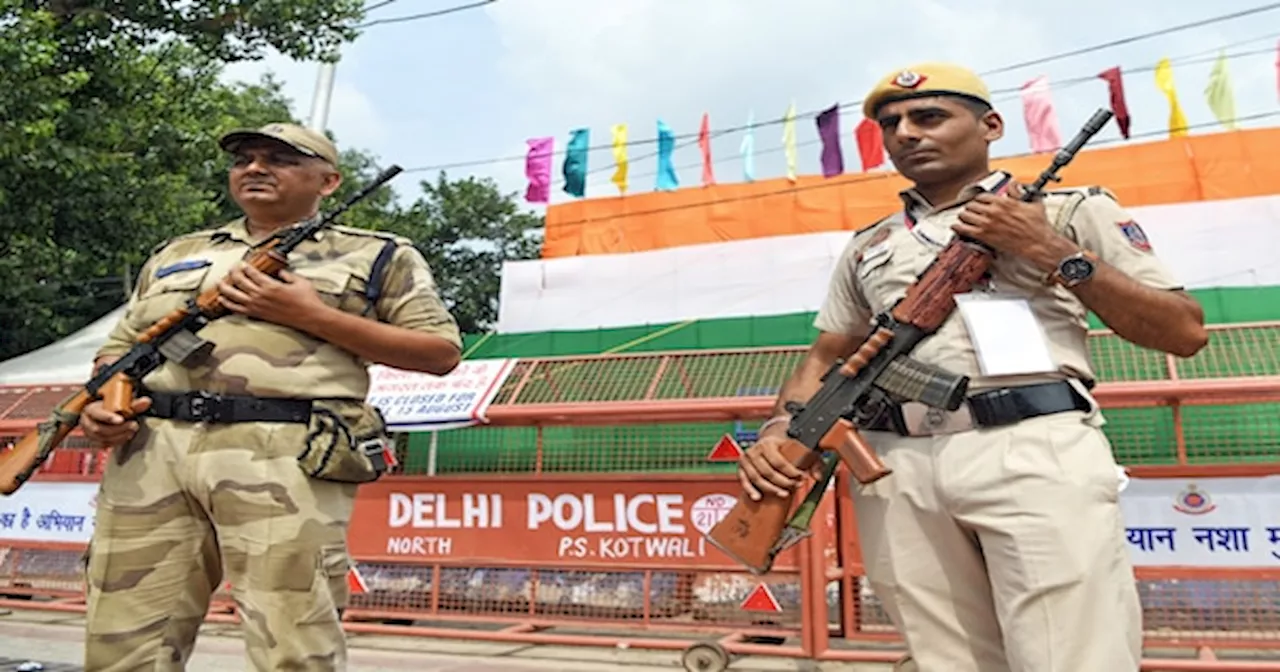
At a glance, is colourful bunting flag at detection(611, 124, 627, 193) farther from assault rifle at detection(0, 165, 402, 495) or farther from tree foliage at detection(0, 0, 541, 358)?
assault rifle at detection(0, 165, 402, 495)

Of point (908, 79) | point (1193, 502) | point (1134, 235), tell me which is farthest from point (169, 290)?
point (1193, 502)

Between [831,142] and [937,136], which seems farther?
[831,142]

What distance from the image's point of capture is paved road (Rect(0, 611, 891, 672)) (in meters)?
4.39

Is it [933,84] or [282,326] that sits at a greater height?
[933,84]

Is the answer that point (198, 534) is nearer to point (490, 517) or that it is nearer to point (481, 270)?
point (490, 517)

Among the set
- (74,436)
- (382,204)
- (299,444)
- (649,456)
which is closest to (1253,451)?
(649,456)

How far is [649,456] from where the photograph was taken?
219 inches

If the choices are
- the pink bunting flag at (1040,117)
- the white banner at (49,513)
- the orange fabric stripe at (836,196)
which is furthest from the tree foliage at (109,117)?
the pink bunting flag at (1040,117)

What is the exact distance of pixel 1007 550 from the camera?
1614 mm

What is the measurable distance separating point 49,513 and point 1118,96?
13.5 metres

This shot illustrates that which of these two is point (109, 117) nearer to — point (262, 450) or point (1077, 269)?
point (262, 450)

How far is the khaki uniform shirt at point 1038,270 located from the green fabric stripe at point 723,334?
949 centimetres

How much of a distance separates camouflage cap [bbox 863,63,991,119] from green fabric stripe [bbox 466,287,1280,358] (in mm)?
9533

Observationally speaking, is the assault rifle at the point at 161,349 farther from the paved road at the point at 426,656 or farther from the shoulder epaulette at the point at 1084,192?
the paved road at the point at 426,656
